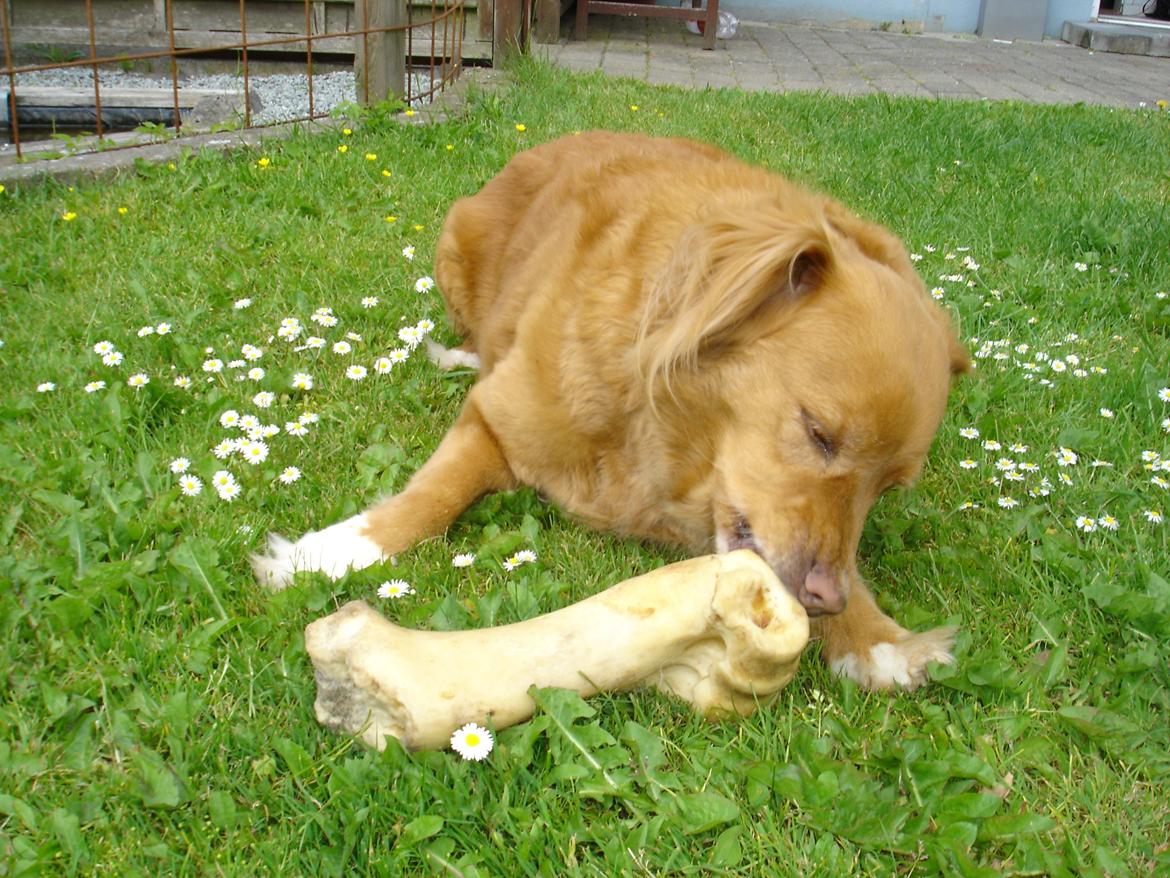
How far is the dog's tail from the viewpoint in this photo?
3.50m

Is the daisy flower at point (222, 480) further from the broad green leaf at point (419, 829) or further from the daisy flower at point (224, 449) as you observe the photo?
the broad green leaf at point (419, 829)

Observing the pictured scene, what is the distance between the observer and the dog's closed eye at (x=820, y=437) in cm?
215

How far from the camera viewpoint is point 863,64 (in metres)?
10.1

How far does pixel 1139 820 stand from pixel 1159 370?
220 cm

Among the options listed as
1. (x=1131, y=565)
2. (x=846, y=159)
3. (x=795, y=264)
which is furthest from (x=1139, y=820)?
(x=846, y=159)

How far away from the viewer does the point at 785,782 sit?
1792 mm

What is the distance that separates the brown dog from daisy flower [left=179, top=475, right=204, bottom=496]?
0.96 ft

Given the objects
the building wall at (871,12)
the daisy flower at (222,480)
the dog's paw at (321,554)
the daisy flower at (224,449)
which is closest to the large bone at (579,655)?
the dog's paw at (321,554)

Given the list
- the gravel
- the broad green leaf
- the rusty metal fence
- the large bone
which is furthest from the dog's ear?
the gravel

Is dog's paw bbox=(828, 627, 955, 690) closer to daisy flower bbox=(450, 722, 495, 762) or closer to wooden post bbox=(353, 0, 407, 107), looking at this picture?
daisy flower bbox=(450, 722, 495, 762)

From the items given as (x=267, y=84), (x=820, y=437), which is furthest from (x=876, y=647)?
(x=267, y=84)

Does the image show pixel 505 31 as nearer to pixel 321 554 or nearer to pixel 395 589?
pixel 321 554

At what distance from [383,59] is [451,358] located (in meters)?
3.14

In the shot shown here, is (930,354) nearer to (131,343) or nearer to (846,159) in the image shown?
(131,343)
